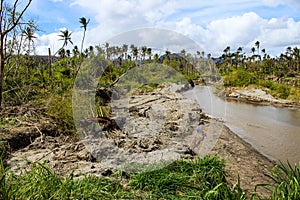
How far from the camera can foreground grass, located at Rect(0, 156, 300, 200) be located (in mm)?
2715

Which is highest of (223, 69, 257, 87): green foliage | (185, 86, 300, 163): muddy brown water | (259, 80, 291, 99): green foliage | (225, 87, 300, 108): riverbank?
(223, 69, 257, 87): green foliage

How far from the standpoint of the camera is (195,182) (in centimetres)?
378

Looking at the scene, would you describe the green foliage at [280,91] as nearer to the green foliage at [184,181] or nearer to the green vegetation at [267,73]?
the green vegetation at [267,73]

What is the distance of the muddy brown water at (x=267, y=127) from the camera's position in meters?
7.26

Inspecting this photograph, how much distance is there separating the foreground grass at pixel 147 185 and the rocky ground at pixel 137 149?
245 millimetres

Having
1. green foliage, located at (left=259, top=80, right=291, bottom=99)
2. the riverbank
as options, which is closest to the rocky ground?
the riverbank

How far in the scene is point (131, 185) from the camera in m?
3.69

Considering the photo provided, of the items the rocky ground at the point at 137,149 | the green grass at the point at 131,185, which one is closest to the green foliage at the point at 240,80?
the rocky ground at the point at 137,149

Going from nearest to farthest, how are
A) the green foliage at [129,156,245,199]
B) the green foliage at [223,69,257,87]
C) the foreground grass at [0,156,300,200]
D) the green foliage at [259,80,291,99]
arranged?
the foreground grass at [0,156,300,200]
the green foliage at [129,156,245,199]
the green foliage at [259,80,291,99]
the green foliage at [223,69,257,87]

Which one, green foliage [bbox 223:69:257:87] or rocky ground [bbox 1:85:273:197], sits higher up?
green foliage [bbox 223:69:257:87]

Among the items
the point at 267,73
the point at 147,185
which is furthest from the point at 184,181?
the point at 267,73

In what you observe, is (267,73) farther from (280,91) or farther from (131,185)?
A: (131,185)

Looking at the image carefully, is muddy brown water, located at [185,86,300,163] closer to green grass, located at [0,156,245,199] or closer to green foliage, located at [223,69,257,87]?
green grass, located at [0,156,245,199]

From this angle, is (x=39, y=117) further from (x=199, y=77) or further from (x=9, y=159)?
(x=199, y=77)
